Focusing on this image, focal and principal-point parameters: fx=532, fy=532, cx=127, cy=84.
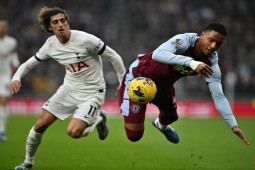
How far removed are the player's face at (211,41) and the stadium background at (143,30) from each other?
13440 millimetres

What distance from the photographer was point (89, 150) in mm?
10141

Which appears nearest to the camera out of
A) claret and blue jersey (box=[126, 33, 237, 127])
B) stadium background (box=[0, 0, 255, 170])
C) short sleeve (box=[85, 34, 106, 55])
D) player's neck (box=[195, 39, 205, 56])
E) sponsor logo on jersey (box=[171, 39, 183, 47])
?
claret and blue jersey (box=[126, 33, 237, 127])

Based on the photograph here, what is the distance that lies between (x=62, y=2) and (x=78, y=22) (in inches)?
67.0

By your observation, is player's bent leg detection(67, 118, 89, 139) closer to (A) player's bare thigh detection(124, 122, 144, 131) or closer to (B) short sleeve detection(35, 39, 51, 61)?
(A) player's bare thigh detection(124, 122, 144, 131)

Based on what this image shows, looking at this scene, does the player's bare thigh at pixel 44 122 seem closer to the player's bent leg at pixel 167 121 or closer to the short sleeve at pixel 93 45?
the short sleeve at pixel 93 45

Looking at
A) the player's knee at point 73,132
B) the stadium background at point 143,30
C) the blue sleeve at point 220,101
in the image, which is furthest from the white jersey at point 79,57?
the stadium background at point 143,30

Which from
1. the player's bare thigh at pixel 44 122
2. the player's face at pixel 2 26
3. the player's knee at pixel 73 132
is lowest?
the player's knee at pixel 73 132

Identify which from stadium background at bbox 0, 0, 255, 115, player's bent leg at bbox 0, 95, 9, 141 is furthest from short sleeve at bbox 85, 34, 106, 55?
stadium background at bbox 0, 0, 255, 115

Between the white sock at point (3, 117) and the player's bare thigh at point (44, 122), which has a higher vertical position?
the player's bare thigh at point (44, 122)

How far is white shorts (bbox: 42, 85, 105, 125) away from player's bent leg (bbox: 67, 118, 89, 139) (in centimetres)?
7

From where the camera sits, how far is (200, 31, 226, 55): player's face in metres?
7.05

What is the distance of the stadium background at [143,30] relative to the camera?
68.9 ft

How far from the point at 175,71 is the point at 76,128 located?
168 centimetres

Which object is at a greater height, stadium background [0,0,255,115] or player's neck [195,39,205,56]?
player's neck [195,39,205,56]
